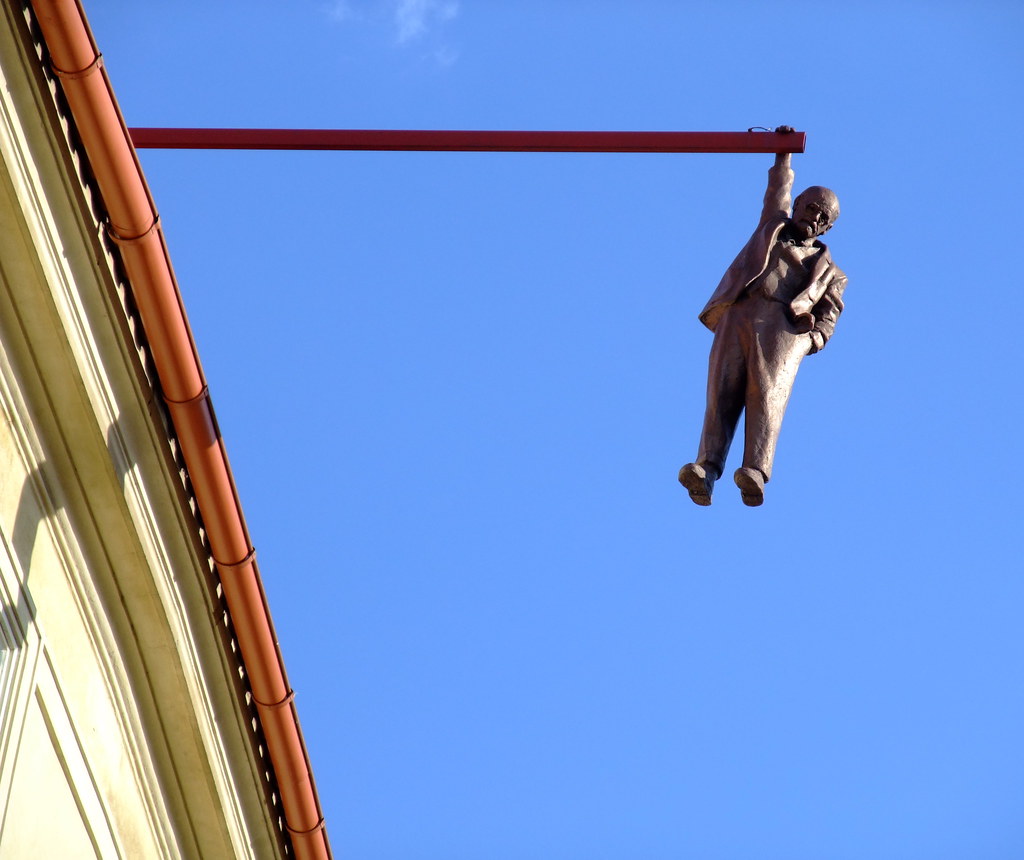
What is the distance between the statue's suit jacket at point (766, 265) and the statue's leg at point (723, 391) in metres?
0.10

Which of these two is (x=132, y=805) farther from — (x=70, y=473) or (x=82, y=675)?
(x=70, y=473)

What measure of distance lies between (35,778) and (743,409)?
10.4ft

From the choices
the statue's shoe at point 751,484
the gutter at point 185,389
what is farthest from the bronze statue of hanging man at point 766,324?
the gutter at point 185,389

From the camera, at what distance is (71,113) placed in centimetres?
702

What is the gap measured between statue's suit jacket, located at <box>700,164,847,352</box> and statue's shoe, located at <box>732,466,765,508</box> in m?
0.67

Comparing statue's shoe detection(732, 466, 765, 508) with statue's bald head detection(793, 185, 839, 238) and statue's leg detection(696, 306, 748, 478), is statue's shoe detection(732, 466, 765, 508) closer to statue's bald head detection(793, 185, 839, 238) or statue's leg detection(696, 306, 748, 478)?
statue's leg detection(696, 306, 748, 478)

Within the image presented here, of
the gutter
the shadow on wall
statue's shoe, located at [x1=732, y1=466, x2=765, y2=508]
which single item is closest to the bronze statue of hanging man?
statue's shoe, located at [x1=732, y1=466, x2=765, y2=508]

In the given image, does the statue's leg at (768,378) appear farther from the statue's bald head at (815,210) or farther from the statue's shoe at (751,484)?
the statue's bald head at (815,210)

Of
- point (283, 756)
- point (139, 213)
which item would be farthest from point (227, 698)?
point (139, 213)

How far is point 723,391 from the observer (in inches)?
275

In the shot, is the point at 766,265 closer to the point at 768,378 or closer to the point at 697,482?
the point at 768,378

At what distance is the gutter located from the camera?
6945mm

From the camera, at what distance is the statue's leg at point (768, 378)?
6.83 m

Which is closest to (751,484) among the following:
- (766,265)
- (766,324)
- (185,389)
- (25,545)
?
(766,324)
